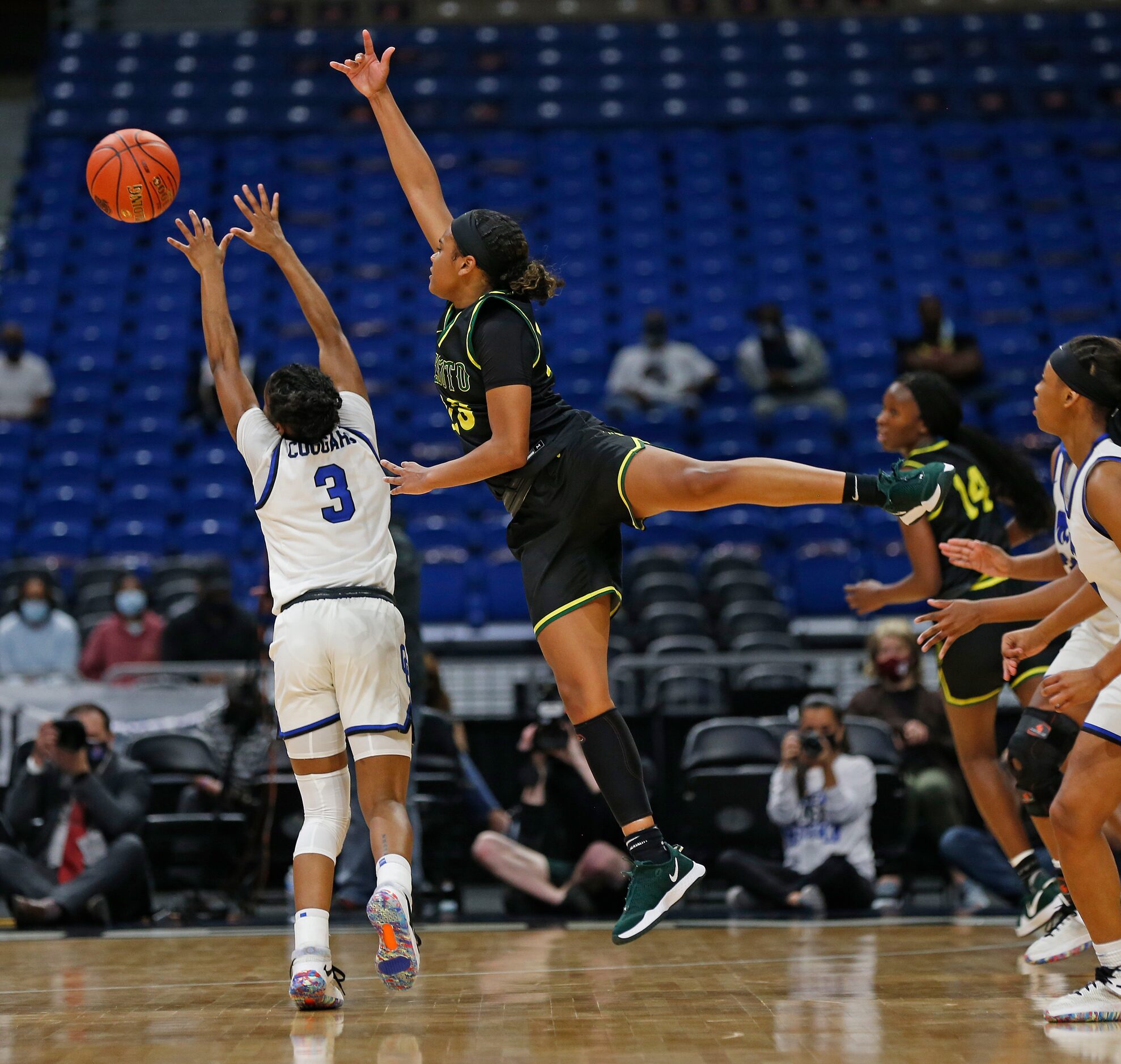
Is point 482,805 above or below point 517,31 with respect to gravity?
below

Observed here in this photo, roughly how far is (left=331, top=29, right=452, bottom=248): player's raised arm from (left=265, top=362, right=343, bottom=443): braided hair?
2.46ft

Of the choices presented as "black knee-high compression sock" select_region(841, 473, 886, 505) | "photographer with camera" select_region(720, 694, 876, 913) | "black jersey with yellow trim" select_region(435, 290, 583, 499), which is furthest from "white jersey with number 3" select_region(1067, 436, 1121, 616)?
"photographer with camera" select_region(720, 694, 876, 913)

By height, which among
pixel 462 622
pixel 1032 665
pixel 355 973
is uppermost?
pixel 1032 665

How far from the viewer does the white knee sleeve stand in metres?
4.35

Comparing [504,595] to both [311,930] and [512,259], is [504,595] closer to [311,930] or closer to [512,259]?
[512,259]

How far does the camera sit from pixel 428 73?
1802cm

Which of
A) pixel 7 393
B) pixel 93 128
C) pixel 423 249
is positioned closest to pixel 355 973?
pixel 7 393

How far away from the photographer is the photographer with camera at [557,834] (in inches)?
284

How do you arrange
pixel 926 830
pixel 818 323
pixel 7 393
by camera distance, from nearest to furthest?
pixel 926 830 < pixel 7 393 < pixel 818 323

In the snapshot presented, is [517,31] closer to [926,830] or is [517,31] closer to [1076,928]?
[926,830]

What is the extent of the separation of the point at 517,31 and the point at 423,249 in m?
4.02

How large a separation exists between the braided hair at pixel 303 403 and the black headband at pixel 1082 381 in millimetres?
2213

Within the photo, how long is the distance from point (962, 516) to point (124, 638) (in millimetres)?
6543

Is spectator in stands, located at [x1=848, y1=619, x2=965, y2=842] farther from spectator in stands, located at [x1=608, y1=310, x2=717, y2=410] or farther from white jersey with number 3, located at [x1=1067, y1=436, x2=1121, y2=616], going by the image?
spectator in stands, located at [x1=608, y1=310, x2=717, y2=410]
